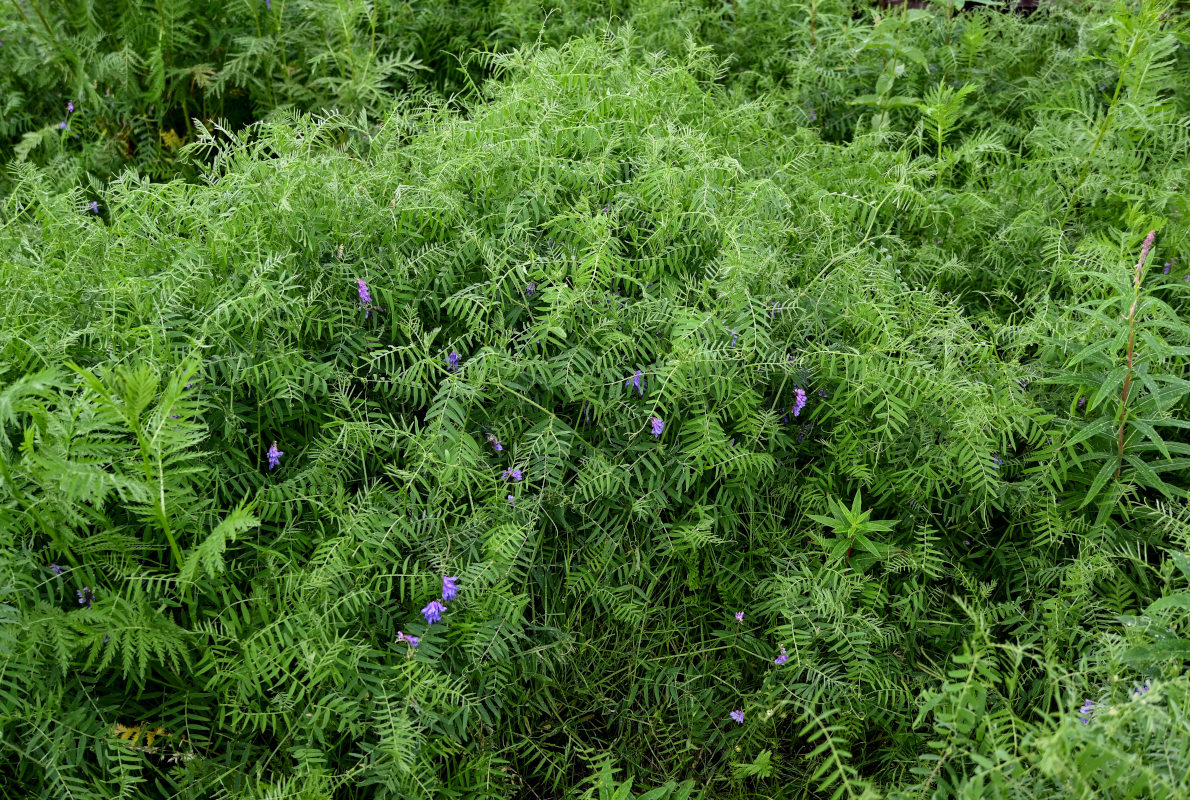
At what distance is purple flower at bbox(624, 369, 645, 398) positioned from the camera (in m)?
2.35

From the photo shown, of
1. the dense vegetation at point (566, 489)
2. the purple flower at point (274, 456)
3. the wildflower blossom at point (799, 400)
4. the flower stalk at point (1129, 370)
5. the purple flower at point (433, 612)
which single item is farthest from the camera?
the wildflower blossom at point (799, 400)

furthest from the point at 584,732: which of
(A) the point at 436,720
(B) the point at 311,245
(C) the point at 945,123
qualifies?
(C) the point at 945,123

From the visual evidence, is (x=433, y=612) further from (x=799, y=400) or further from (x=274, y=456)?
(x=799, y=400)

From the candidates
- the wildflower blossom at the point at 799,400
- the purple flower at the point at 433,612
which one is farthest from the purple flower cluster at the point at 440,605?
the wildflower blossom at the point at 799,400

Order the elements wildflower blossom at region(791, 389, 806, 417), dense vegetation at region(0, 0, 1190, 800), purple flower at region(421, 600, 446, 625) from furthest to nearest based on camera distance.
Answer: wildflower blossom at region(791, 389, 806, 417) < purple flower at region(421, 600, 446, 625) < dense vegetation at region(0, 0, 1190, 800)

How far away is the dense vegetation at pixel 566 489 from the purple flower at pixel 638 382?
0.04 meters

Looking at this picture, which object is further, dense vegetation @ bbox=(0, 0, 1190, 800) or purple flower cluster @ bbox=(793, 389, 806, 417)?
purple flower cluster @ bbox=(793, 389, 806, 417)

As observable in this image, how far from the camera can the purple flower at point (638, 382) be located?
235 cm

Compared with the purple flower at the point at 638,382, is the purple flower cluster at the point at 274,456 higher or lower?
higher

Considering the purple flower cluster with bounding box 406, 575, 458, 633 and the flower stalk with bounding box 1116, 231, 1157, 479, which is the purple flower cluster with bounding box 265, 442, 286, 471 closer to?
the purple flower cluster with bounding box 406, 575, 458, 633

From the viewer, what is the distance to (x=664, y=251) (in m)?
2.57

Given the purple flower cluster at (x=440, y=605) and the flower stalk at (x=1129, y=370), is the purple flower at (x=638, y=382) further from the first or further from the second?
the flower stalk at (x=1129, y=370)

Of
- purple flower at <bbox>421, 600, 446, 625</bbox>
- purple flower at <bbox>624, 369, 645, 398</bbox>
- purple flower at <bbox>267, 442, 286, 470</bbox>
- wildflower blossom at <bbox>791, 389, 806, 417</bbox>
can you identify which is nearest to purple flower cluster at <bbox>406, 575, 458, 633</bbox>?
purple flower at <bbox>421, 600, 446, 625</bbox>

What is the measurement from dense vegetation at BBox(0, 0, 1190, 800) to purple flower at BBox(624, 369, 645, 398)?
0.04m
